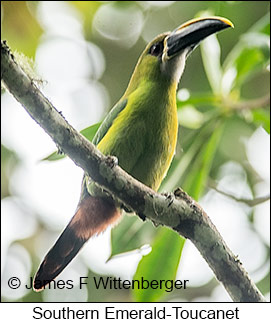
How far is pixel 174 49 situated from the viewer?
2.41m

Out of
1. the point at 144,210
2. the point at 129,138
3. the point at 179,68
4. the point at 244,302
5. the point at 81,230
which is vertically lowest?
the point at 244,302

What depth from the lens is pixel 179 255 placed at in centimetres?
262

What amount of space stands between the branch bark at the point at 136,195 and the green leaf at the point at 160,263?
A: 0.51 m

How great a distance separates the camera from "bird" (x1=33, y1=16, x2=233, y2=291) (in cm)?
233

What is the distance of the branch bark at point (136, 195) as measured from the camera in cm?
168

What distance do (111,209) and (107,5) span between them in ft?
6.55

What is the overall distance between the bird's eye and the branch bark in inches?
29.0

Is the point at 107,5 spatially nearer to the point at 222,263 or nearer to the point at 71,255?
the point at 71,255

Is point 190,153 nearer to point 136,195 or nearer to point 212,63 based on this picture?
point 212,63

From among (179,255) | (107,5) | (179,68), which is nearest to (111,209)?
(179,255)

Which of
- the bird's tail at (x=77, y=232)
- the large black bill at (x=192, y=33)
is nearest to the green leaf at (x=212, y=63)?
the large black bill at (x=192, y=33)

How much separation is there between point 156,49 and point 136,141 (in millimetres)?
455

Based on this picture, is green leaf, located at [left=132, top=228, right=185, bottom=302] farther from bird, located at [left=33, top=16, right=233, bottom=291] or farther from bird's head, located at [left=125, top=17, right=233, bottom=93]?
bird's head, located at [left=125, top=17, right=233, bottom=93]

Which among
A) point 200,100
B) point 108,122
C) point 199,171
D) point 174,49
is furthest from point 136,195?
point 200,100
